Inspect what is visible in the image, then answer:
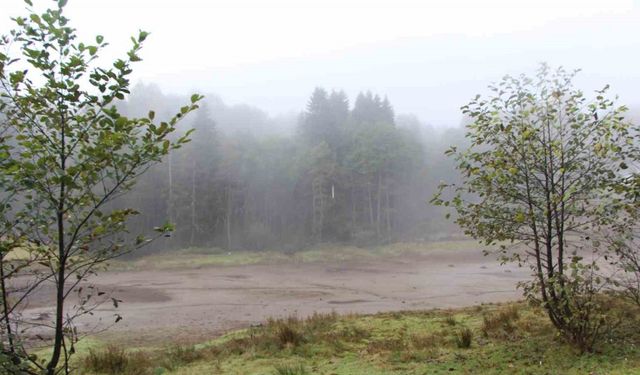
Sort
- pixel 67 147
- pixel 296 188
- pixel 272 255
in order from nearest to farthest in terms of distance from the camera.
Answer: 1. pixel 67 147
2. pixel 272 255
3. pixel 296 188

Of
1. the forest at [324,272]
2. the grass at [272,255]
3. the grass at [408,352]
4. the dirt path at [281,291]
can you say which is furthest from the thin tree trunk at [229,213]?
the grass at [408,352]

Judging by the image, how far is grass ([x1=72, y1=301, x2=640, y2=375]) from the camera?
4.83 metres

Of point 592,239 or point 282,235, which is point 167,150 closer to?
point 592,239

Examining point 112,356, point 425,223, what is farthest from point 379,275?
point 425,223

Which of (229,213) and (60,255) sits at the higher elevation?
(60,255)

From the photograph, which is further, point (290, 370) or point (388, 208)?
point (388, 208)

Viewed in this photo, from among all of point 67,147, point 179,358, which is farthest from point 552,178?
point 179,358

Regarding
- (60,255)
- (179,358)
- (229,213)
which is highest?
(60,255)

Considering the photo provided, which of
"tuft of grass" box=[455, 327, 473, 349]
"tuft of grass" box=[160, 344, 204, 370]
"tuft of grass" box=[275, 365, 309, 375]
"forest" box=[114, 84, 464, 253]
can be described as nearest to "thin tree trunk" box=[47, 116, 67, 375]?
"tuft of grass" box=[275, 365, 309, 375]

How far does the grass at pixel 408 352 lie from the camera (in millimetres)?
4828

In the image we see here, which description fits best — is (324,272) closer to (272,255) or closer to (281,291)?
(281,291)

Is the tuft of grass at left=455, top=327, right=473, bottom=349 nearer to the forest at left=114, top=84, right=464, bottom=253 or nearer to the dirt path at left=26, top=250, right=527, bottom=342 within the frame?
the dirt path at left=26, top=250, right=527, bottom=342

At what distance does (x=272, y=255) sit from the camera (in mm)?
34031

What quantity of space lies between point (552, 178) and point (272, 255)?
3009 centimetres
